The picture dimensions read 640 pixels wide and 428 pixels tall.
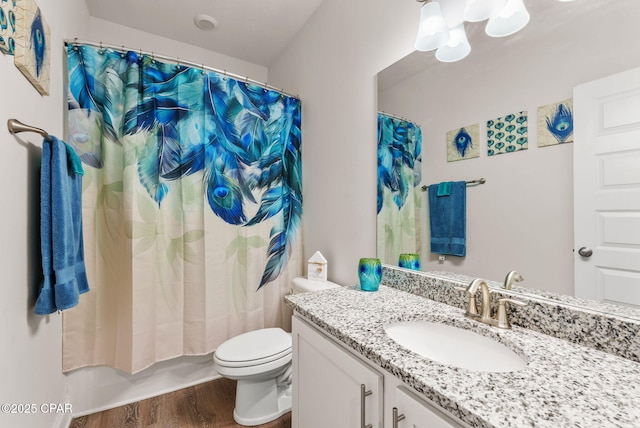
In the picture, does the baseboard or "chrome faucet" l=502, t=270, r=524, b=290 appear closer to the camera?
"chrome faucet" l=502, t=270, r=524, b=290

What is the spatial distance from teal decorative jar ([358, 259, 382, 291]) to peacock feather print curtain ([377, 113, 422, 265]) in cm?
13

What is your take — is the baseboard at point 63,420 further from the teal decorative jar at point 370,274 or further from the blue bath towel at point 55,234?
the teal decorative jar at point 370,274

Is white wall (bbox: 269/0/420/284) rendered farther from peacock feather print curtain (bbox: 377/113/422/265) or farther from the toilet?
the toilet

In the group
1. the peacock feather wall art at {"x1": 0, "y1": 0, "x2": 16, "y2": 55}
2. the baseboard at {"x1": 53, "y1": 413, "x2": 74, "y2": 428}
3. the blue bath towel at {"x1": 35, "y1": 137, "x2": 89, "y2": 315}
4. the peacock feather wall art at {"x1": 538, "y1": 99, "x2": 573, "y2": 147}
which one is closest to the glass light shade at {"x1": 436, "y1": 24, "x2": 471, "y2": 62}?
the peacock feather wall art at {"x1": 538, "y1": 99, "x2": 573, "y2": 147}

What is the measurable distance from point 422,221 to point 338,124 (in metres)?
0.83

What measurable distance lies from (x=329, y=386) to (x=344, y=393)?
9 cm

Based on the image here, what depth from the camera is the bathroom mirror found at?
0.79 meters

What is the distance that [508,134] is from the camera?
0.97 metres

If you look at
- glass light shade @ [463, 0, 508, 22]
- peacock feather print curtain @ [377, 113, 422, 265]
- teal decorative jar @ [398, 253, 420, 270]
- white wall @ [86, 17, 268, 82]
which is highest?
white wall @ [86, 17, 268, 82]

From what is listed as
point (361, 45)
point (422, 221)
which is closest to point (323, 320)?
point (422, 221)

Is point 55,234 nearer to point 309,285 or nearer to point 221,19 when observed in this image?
point 309,285

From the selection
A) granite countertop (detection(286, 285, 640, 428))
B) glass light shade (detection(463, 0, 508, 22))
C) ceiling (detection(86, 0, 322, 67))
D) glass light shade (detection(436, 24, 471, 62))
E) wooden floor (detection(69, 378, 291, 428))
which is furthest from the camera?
ceiling (detection(86, 0, 322, 67))

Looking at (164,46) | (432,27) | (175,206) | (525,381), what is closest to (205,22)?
(164,46)

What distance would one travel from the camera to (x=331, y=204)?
1820 mm
